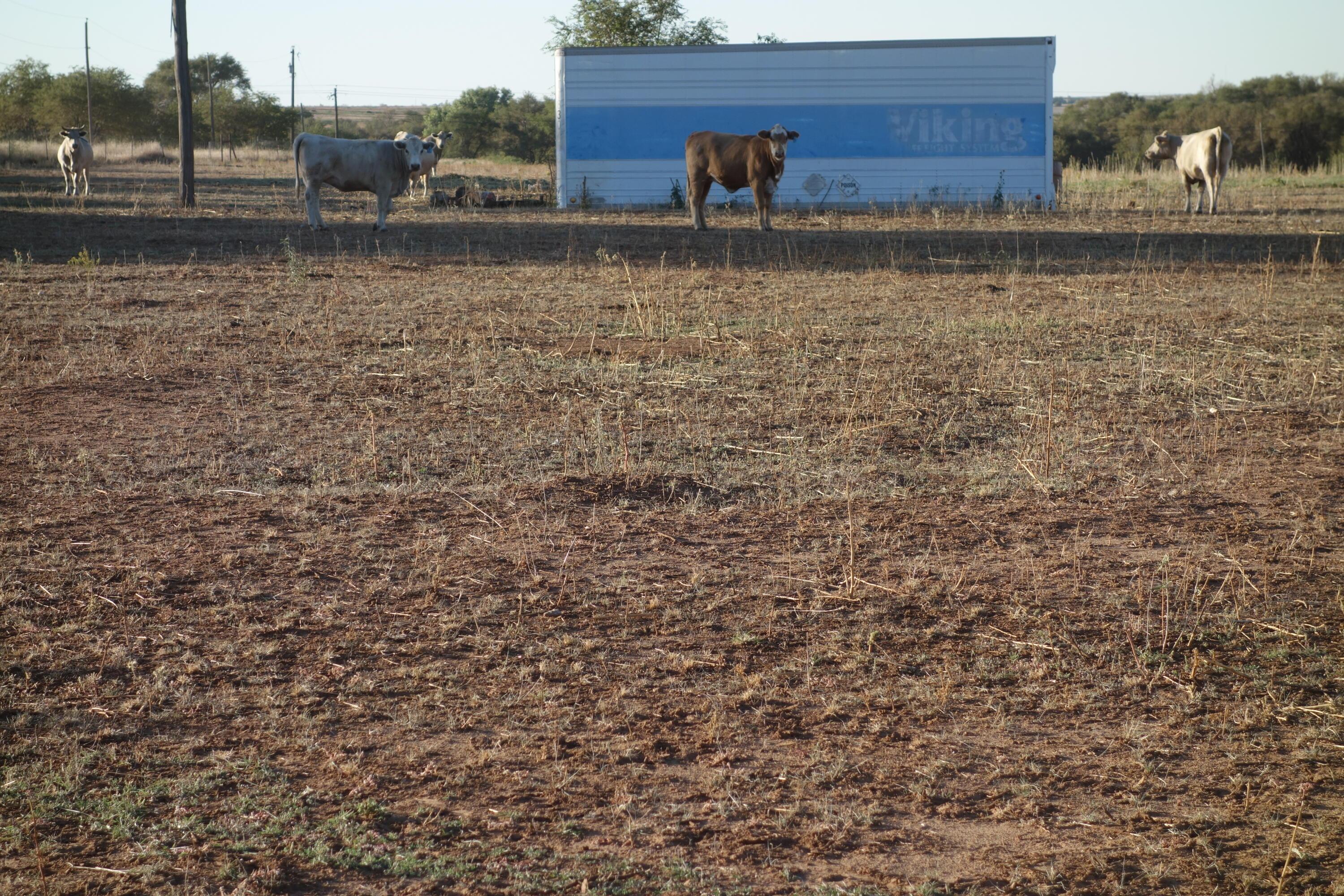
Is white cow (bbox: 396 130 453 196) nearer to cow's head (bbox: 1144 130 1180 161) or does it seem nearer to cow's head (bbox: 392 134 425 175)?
cow's head (bbox: 392 134 425 175)

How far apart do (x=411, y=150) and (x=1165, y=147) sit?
53.4 ft

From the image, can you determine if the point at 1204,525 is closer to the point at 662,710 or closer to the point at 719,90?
the point at 662,710

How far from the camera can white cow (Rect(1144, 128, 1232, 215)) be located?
2122cm

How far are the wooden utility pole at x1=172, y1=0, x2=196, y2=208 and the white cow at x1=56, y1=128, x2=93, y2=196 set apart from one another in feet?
6.67

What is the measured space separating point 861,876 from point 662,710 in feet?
3.24

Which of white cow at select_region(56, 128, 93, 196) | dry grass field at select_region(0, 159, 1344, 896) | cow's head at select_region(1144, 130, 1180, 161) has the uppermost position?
cow's head at select_region(1144, 130, 1180, 161)

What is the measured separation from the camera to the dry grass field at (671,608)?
9.77 ft

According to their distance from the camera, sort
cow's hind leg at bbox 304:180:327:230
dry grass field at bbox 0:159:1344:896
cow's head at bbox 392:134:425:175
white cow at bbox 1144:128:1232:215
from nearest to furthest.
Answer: dry grass field at bbox 0:159:1344:896
cow's hind leg at bbox 304:180:327:230
cow's head at bbox 392:134:425:175
white cow at bbox 1144:128:1232:215

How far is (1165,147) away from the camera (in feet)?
82.6

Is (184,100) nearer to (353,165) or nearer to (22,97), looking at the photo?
(353,165)

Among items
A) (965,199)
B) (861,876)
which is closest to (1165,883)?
(861,876)

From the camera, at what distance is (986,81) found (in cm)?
2506

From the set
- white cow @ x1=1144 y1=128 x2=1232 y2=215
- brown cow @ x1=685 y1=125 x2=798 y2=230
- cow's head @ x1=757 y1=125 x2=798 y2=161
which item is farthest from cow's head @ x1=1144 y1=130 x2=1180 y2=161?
cow's head @ x1=757 y1=125 x2=798 y2=161

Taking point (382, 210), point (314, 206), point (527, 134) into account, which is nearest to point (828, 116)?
point (382, 210)
